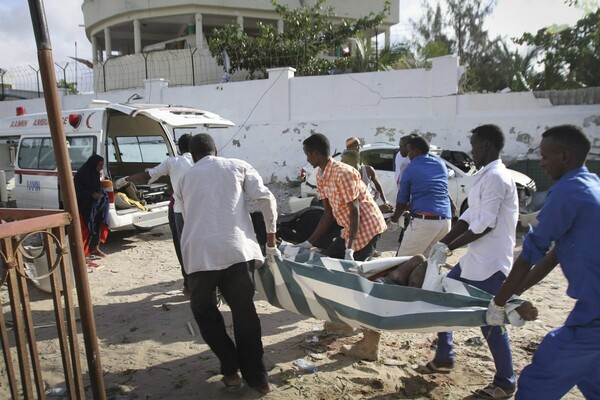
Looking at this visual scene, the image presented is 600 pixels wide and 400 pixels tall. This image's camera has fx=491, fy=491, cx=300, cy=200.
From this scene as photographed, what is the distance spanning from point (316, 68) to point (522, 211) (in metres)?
8.11

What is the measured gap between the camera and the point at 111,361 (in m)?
3.79

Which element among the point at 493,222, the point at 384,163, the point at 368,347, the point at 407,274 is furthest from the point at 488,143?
the point at 384,163

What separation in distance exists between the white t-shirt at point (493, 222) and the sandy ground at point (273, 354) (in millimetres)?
898

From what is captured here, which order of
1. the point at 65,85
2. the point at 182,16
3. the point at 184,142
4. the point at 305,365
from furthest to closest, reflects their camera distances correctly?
the point at 65,85
the point at 182,16
the point at 184,142
the point at 305,365

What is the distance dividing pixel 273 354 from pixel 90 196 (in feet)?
13.0

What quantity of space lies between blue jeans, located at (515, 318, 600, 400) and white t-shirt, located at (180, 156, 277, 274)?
170 centimetres

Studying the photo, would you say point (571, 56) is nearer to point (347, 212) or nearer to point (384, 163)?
point (384, 163)

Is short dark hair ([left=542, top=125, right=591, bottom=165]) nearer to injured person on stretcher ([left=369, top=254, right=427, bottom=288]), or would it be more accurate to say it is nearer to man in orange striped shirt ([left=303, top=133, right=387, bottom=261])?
injured person on stretcher ([left=369, top=254, right=427, bottom=288])

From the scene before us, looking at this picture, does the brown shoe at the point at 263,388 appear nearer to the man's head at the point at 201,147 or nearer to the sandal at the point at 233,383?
the sandal at the point at 233,383

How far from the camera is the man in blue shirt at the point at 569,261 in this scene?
2.14 meters

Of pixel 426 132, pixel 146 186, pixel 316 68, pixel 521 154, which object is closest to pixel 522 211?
pixel 521 154

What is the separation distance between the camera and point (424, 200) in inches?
168

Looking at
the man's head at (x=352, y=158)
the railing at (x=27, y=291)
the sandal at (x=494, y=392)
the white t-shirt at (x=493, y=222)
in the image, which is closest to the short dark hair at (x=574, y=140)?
the white t-shirt at (x=493, y=222)

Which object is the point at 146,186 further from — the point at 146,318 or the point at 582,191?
the point at 582,191
